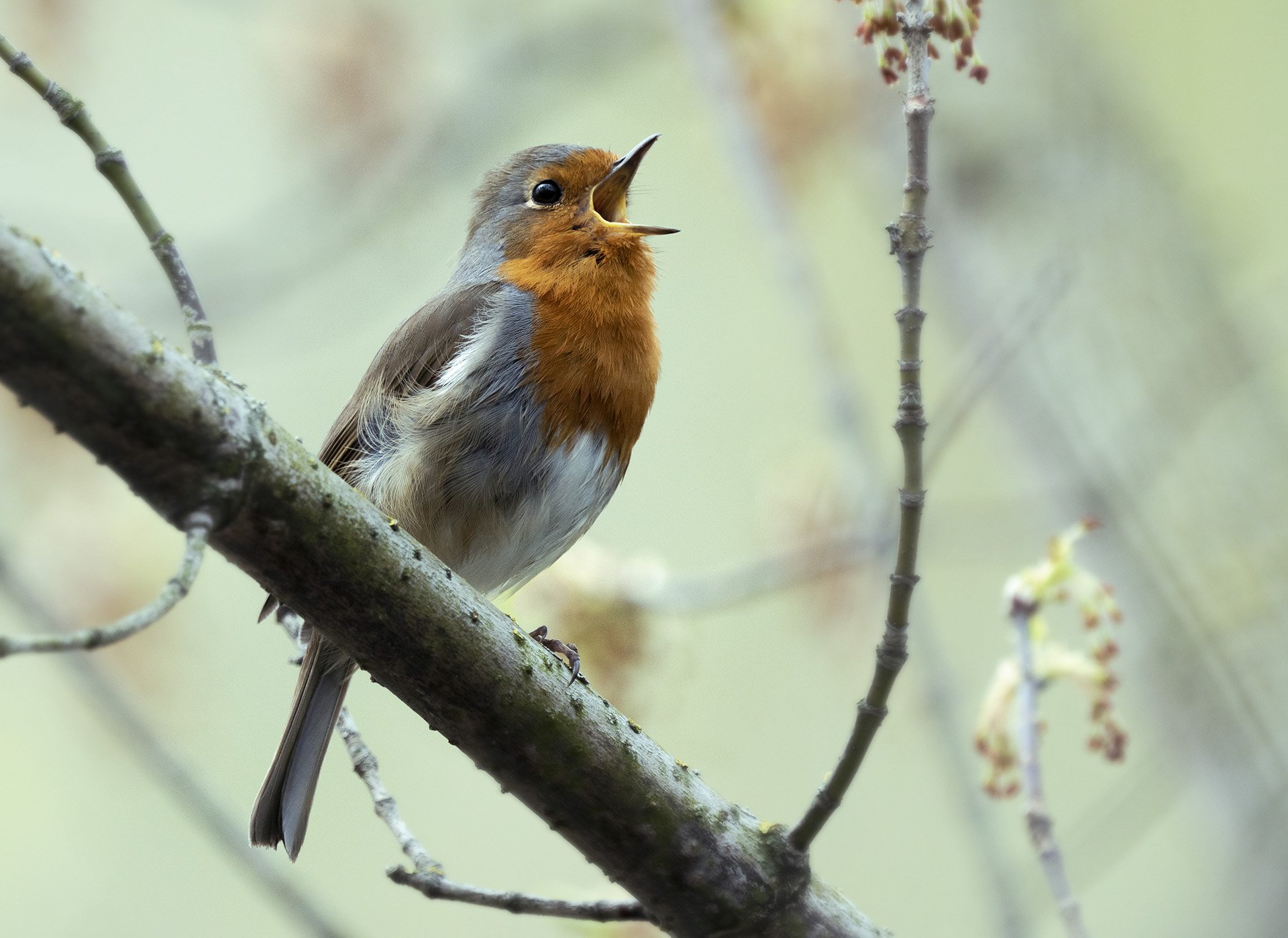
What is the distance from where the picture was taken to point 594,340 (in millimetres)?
3031

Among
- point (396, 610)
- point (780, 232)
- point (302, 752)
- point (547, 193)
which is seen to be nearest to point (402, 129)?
point (547, 193)

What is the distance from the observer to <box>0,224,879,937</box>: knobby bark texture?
56.4 inches

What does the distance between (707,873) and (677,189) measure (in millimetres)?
4933

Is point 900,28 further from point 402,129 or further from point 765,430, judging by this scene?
point 765,430

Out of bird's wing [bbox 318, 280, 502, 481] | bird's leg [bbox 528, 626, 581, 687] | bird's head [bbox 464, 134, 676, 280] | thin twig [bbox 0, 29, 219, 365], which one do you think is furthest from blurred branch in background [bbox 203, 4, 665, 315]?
thin twig [bbox 0, 29, 219, 365]

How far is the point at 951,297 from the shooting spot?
4.09 meters

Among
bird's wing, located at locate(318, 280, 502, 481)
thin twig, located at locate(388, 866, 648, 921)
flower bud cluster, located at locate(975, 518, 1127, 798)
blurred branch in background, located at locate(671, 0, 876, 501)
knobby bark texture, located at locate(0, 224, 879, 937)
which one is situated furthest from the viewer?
blurred branch in background, located at locate(671, 0, 876, 501)

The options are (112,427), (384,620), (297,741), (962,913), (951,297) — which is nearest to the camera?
(112,427)

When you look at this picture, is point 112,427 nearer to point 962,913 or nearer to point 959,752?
point 959,752

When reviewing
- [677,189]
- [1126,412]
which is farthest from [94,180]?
[1126,412]

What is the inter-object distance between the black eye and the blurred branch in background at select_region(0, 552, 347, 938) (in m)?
1.84

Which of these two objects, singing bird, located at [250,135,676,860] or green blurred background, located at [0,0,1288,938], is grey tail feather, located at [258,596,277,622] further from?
green blurred background, located at [0,0,1288,938]

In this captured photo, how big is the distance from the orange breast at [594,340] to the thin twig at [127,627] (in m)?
1.50

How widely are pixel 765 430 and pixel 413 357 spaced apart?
3.94m
